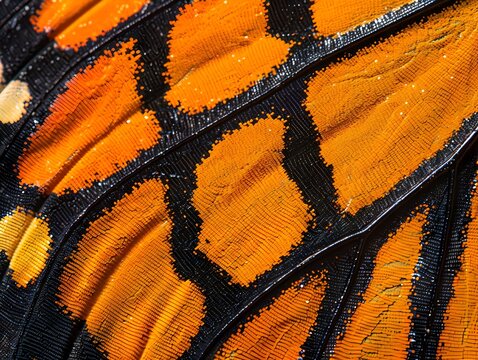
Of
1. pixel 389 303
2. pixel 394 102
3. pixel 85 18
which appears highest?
pixel 394 102

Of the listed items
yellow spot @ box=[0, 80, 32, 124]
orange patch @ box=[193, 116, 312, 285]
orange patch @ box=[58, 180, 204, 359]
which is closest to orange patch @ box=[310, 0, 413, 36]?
orange patch @ box=[193, 116, 312, 285]

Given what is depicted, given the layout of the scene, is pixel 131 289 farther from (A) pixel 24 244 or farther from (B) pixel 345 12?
(B) pixel 345 12

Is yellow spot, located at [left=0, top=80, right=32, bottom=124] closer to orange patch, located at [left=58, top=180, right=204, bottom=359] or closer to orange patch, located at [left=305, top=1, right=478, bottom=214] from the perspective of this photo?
orange patch, located at [left=58, top=180, right=204, bottom=359]

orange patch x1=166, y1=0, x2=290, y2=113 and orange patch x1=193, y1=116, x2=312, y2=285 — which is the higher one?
orange patch x1=166, y1=0, x2=290, y2=113

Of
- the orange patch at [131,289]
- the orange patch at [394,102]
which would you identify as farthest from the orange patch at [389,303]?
the orange patch at [131,289]

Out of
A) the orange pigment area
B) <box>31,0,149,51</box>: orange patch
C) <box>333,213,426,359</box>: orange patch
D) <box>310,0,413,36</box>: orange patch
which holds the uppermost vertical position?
<box>310,0,413,36</box>: orange patch

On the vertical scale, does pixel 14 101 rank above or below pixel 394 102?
below

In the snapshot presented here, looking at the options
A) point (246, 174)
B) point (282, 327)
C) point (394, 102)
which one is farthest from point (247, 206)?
point (394, 102)
